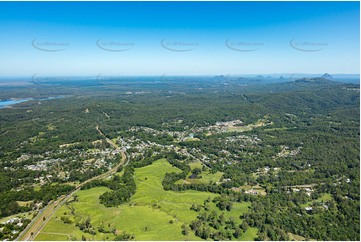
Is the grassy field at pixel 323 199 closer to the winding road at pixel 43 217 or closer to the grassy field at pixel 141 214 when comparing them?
the grassy field at pixel 141 214

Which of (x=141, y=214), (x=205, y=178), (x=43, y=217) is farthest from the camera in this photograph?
(x=205, y=178)

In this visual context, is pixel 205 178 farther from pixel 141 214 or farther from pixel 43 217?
pixel 43 217

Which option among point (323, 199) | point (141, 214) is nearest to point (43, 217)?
point (141, 214)

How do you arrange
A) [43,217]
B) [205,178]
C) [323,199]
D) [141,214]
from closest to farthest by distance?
[43,217] < [141,214] < [323,199] < [205,178]

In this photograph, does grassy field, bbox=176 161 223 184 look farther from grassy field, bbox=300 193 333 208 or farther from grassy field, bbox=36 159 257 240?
grassy field, bbox=300 193 333 208

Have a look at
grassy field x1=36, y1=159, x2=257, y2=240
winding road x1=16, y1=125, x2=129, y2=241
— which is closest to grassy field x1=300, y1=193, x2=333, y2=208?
grassy field x1=36, y1=159, x2=257, y2=240

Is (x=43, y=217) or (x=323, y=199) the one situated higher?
(x=43, y=217)

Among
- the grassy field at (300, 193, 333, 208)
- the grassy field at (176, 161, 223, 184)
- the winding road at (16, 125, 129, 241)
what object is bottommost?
the grassy field at (300, 193, 333, 208)

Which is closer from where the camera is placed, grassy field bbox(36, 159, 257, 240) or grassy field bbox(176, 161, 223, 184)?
grassy field bbox(36, 159, 257, 240)
